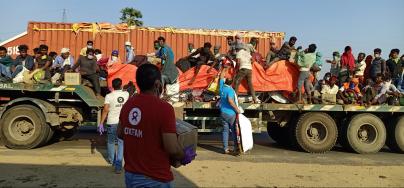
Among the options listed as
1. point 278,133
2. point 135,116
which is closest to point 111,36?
point 278,133

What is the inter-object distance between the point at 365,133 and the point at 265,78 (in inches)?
111

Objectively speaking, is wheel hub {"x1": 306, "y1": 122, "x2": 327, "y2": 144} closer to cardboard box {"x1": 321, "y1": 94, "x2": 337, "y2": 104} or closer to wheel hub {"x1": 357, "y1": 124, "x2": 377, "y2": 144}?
cardboard box {"x1": 321, "y1": 94, "x2": 337, "y2": 104}

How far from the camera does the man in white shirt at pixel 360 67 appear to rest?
10.5 m

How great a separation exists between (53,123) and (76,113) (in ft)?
1.90

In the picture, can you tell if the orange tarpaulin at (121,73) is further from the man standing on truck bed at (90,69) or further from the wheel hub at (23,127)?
the wheel hub at (23,127)

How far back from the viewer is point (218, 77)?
8992 millimetres

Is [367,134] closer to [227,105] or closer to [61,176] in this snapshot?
[227,105]

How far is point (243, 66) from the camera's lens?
881 cm

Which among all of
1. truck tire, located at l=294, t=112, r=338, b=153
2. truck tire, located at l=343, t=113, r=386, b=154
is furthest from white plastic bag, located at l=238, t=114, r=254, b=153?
truck tire, located at l=343, t=113, r=386, b=154

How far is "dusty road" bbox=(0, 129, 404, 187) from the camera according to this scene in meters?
6.19

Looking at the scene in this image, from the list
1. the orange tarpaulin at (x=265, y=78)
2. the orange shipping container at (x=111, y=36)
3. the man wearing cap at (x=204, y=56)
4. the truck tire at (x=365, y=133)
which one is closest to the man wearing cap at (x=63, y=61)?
the orange tarpaulin at (x=265, y=78)

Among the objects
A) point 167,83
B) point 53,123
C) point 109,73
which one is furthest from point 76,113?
point 167,83

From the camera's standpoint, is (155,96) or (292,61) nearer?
(155,96)

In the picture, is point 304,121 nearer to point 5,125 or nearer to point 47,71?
point 47,71
